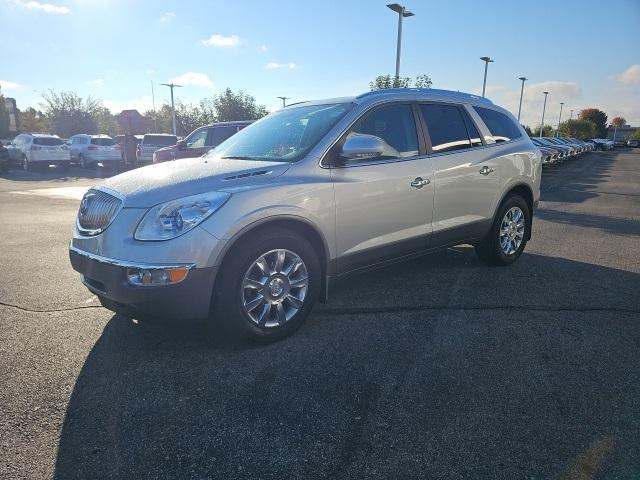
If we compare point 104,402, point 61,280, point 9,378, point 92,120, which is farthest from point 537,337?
point 92,120

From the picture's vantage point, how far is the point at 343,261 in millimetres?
3764

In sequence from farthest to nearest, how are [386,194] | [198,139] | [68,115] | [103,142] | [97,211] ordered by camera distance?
[68,115] → [103,142] → [198,139] → [386,194] → [97,211]

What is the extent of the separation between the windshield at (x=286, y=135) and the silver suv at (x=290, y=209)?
2cm

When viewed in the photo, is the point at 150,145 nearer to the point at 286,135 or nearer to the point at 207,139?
the point at 207,139

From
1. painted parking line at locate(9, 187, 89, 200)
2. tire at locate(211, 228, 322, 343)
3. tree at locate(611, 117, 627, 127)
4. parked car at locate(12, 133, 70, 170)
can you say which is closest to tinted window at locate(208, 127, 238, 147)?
painted parking line at locate(9, 187, 89, 200)

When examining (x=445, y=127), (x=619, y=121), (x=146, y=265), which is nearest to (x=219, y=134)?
(x=445, y=127)

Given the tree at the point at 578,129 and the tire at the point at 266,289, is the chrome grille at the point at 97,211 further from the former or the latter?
the tree at the point at 578,129

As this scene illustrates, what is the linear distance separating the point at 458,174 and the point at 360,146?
1.49 metres

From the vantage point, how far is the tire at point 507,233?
5246mm

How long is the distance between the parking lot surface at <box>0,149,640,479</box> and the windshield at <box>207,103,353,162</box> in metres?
1.45

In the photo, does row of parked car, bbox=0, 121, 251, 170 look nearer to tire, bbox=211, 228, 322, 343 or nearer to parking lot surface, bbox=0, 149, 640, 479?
parking lot surface, bbox=0, 149, 640, 479

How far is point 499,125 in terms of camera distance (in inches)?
209

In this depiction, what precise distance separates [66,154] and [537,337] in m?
24.3

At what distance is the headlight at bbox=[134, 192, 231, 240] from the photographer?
116 inches
